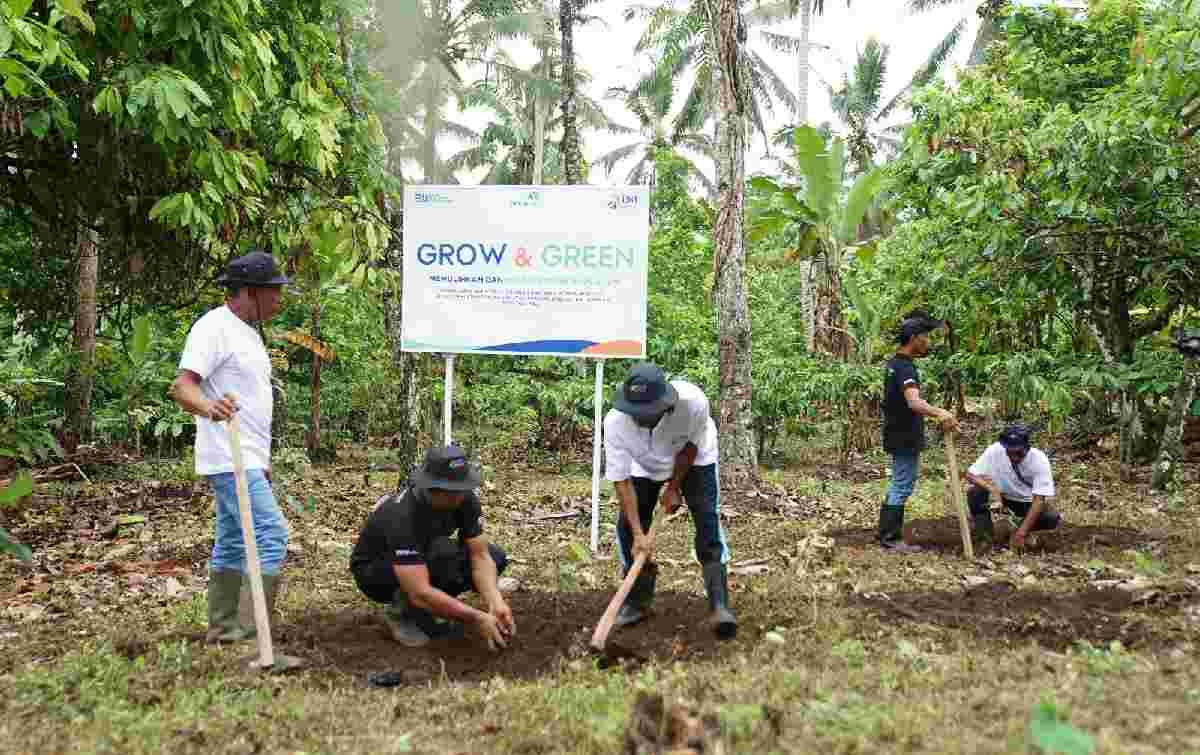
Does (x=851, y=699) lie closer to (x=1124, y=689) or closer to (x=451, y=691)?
(x=1124, y=689)

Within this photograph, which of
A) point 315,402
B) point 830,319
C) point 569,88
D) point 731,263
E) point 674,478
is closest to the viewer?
point 674,478

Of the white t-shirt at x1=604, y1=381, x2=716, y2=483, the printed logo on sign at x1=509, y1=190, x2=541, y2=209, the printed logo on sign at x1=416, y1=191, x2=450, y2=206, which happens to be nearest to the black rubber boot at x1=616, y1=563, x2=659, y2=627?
the white t-shirt at x1=604, y1=381, x2=716, y2=483

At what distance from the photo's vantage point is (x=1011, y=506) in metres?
7.89

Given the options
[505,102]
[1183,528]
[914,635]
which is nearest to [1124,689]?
[914,635]

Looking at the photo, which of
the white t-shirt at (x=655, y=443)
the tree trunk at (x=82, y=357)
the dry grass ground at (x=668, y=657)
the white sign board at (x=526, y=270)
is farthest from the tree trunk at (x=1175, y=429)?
the tree trunk at (x=82, y=357)

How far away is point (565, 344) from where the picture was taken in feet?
25.1

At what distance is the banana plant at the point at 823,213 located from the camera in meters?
12.6

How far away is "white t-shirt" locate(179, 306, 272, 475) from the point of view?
4789 millimetres

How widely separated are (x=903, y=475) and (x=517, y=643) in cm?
363

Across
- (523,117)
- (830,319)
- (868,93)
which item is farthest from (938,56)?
(830,319)

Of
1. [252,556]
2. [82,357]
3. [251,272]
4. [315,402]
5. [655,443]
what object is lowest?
[252,556]

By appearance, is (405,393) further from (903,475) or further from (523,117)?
(523,117)

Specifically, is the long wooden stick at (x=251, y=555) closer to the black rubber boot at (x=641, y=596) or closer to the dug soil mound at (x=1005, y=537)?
the black rubber boot at (x=641, y=596)

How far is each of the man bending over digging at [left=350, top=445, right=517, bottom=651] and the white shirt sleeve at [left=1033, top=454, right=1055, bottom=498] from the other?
13.8ft
